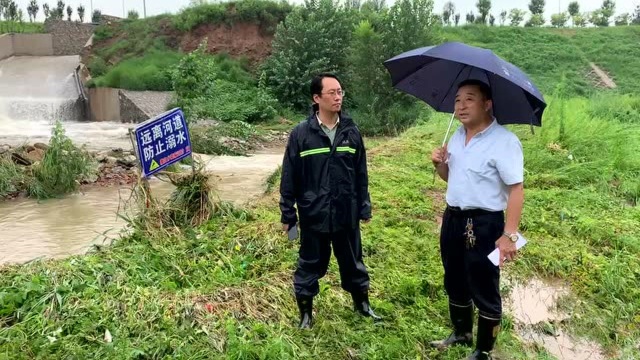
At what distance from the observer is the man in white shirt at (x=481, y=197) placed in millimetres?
2666

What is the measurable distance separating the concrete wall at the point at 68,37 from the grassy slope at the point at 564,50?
1914 centimetres

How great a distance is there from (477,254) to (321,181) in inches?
35.2

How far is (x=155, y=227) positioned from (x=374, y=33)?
1384 cm

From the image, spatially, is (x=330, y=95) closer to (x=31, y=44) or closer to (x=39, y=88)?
(x=39, y=88)

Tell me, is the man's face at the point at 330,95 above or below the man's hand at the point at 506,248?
above

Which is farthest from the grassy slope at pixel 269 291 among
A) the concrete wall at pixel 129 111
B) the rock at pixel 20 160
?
the concrete wall at pixel 129 111

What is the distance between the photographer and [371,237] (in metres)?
4.83

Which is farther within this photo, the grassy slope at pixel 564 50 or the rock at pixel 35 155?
the grassy slope at pixel 564 50

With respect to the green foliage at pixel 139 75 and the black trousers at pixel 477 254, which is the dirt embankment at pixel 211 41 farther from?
the black trousers at pixel 477 254

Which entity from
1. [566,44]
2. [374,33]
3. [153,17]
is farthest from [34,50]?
[566,44]

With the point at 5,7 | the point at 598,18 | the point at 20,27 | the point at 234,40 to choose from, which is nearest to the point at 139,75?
the point at 234,40

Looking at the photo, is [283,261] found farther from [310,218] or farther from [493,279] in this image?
[493,279]

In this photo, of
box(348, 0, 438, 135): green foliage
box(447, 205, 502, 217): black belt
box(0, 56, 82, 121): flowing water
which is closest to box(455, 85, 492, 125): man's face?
box(447, 205, 502, 217): black belt

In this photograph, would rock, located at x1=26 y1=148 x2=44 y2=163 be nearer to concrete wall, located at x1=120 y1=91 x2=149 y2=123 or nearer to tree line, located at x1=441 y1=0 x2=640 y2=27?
concrete wall, located at x1=120 y1=91 x2=149 y2=123
